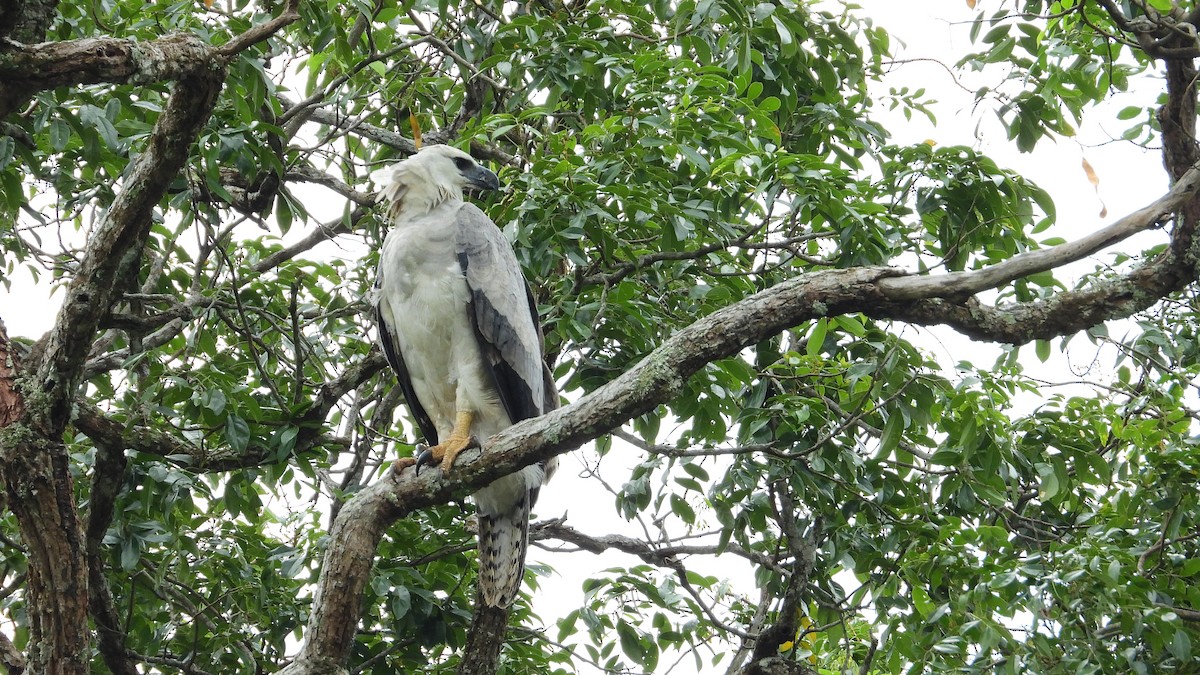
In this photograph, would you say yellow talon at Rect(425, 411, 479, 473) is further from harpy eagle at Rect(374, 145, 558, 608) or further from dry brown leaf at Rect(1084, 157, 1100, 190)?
dry brown leaf at Rect(1084, 157, 1100, 190)

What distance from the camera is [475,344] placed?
13.7 feet

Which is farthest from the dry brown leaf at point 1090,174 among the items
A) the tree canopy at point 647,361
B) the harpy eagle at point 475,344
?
the harpy eagle at point 475,344

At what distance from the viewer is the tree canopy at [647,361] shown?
3021 millimetres

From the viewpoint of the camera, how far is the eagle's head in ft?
14.8

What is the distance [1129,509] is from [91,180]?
14.3 ft

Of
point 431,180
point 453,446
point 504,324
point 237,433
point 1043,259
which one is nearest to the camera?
point 1043,259

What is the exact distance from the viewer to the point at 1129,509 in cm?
380

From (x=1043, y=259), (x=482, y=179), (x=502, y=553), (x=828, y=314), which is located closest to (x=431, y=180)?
(x=482, y=179)

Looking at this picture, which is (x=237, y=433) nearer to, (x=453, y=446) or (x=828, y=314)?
(x=453, y=446)

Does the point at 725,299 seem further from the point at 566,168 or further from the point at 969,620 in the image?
the point at 969,620

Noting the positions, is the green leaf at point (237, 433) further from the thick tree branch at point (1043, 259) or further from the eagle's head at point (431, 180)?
the thick tree branch at point (1043, 259)

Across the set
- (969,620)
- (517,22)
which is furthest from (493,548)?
(517,22)

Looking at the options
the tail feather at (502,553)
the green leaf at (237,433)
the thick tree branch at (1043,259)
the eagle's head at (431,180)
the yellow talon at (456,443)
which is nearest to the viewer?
the thick tree branch at (1043,259)

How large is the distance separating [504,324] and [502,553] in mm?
888
